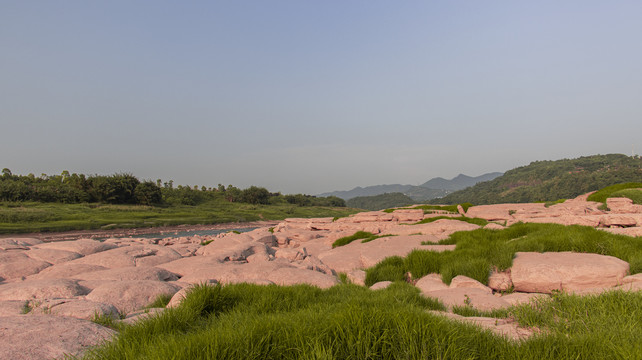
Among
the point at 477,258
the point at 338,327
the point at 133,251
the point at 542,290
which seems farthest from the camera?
the point at 133,251

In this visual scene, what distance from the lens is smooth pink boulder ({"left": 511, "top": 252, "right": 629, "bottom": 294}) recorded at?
A: 19.2 feet

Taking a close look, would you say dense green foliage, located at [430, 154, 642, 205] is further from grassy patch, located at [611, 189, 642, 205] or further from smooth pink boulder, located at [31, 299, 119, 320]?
smooth pink boulder, located at [31, 299, 119, 320]

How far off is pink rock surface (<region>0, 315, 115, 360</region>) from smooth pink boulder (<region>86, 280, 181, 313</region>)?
229 cm

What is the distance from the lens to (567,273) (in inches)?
239

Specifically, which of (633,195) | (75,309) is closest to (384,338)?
(75,309)

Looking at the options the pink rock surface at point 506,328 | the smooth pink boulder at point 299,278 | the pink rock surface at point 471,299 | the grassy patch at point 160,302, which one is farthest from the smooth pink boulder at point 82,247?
the pink rock surface at point 506,328

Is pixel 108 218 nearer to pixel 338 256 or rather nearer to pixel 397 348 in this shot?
pixel 338 256

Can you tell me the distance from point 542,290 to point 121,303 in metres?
8.68

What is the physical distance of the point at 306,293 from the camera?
15.9 ft

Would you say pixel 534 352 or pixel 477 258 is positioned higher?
pixel 534 352

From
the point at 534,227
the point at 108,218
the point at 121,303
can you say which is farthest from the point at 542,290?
the point at 108,218

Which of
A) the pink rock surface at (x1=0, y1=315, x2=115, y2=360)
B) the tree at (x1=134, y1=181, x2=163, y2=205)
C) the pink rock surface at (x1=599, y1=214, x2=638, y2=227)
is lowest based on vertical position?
the pink rock surface at (x1=599, y1=214, x2=638, y2=227)

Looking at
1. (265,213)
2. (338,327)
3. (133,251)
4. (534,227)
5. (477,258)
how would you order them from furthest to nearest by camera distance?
(265,213) → (133,251) → (534,227) → (477,258) → (338,327)

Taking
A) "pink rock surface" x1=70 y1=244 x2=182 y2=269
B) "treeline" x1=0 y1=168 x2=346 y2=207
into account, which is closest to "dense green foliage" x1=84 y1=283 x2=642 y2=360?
"pink rock surface" x1=70 y1=244 x2=182 y2=269
